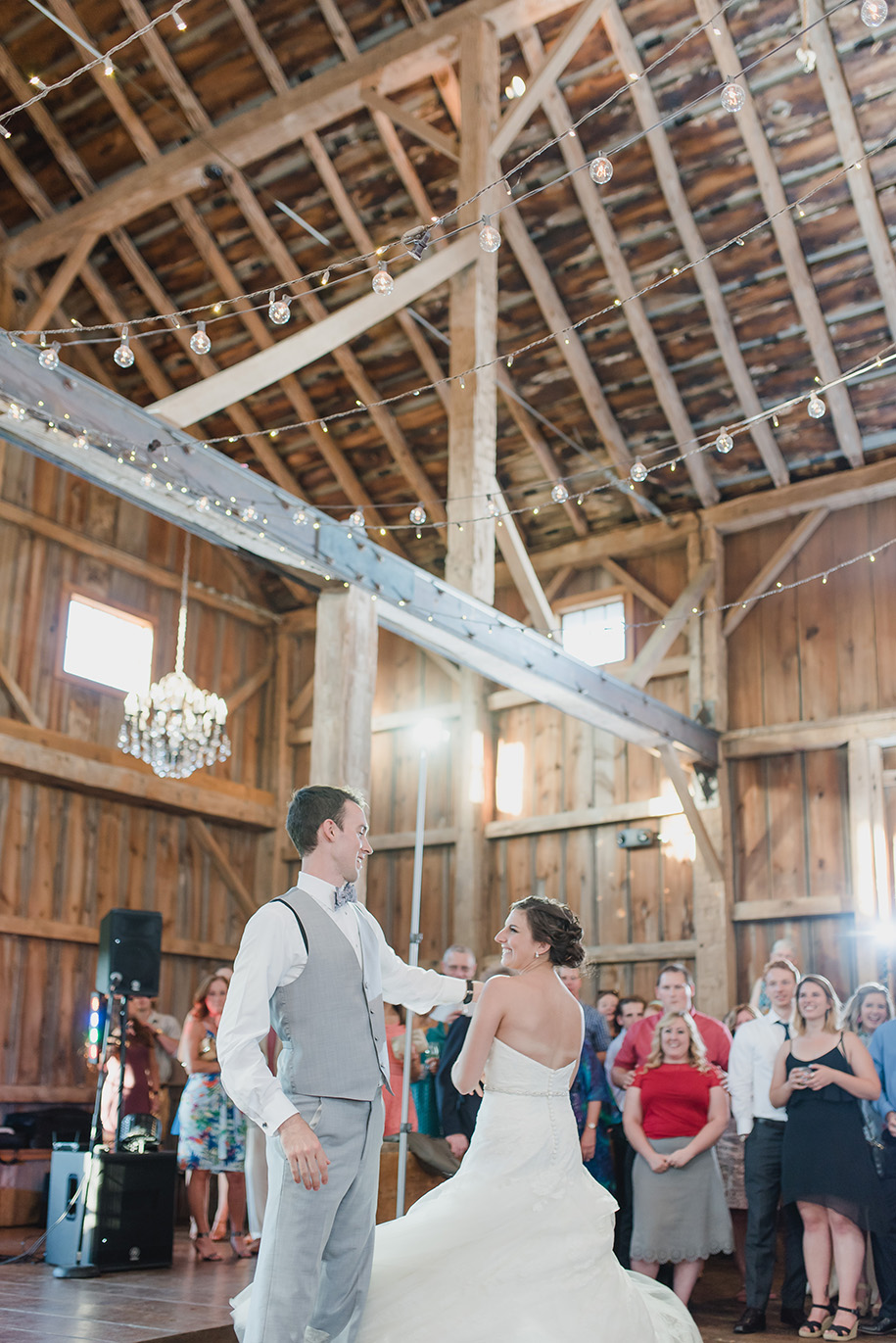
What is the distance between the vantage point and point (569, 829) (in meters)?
10.2

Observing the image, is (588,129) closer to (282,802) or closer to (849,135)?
(849,135)

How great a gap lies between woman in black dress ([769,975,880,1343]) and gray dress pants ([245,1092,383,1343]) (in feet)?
8.63

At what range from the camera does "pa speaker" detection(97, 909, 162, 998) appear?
628 cm

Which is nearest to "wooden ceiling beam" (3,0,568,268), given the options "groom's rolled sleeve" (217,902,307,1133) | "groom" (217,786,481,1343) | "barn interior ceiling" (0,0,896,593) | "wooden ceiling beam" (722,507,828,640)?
"barn interior ceiling" (0,0,896,593)

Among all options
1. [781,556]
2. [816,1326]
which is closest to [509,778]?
[781,556]

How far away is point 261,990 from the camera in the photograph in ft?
8.94

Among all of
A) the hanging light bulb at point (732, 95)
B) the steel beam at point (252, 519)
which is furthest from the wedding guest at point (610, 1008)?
the hanging light bulb at point (732, 95)

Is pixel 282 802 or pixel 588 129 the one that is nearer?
pixel 588 129

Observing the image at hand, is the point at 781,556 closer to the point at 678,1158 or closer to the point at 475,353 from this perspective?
the point at 475,353

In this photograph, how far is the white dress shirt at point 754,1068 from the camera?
17.3ft

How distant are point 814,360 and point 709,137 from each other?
66.3 inches

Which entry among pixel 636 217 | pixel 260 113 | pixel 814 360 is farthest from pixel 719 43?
pixel 260 113

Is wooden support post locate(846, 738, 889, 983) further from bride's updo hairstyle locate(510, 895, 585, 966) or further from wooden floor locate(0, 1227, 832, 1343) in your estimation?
bride's updo hairstyle locate(510, 895, 585, 966)

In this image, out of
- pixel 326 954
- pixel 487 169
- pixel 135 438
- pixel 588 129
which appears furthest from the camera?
pixel 588 129
